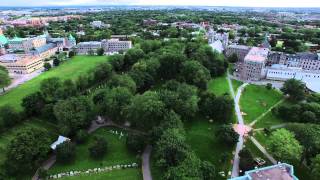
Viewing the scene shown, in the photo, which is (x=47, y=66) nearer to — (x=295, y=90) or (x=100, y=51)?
(x=100, y=51)

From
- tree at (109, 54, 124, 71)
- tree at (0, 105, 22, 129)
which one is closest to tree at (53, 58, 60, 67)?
tree at (109, 54, 124, 71)

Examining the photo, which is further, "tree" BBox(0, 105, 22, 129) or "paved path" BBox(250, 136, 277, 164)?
"tree" BBox(0, 105, 22, 129)

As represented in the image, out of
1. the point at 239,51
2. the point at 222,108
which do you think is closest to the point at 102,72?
the point at 222,108

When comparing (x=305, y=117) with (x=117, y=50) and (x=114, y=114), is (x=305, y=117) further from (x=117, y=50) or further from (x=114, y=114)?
(x=117, y=50)

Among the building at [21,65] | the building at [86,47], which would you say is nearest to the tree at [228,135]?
the building at [21,65]

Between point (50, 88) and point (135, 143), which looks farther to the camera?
point (50, 88)

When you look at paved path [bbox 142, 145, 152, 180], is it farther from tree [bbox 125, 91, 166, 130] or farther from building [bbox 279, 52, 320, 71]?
building [bbox 279, 52, 320, 71]
